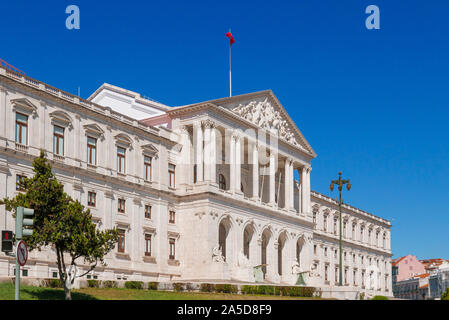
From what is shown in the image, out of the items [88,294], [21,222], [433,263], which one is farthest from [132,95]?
[433,263]

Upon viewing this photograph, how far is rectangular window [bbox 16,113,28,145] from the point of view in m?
48.0

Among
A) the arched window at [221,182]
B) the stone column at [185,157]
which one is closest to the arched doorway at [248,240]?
the arched window at [221,182]

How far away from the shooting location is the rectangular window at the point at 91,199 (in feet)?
175

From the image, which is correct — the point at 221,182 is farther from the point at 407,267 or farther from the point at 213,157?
the point at 407,267

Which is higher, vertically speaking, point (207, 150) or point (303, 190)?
point (207, 150)

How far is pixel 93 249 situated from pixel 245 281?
26.5m

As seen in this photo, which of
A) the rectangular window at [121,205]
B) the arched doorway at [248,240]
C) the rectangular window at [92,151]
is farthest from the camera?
the arched doorway at [248,240]

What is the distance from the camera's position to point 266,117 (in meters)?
72.1

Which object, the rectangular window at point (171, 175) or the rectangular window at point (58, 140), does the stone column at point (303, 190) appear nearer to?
the rectangular window at point (171, 175)

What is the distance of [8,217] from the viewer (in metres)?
46.4

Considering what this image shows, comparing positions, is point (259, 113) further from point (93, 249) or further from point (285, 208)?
point (93, 249)

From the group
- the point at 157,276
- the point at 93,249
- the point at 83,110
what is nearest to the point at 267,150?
the point at 157,276

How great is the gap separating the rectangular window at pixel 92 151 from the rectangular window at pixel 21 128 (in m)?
6.75

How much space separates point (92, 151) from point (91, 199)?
4081mm
